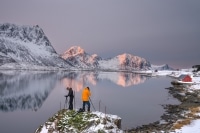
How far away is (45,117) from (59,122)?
23.3 m

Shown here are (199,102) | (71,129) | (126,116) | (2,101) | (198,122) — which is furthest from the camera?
Result: (2,101)

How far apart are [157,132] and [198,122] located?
6.77 meters

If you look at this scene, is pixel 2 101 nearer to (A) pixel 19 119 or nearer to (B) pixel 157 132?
(A) pixel 19 119

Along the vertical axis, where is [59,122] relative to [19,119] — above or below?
above

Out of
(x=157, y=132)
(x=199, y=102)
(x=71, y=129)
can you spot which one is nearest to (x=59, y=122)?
(x=71, y=129)

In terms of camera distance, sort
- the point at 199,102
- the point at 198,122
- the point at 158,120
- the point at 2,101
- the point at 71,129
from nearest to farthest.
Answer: the point at 71,129 < the point at 198,122 < the point at 158,120 < the point at 199,102 < the point at 2,101

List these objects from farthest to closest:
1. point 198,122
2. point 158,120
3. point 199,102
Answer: point 199,102 < point 158,120 < point 198,122

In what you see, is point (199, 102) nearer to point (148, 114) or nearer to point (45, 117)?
point (148, 114)

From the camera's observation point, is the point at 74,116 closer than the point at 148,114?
Yes

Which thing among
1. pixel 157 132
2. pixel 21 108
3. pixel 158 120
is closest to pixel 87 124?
pixel 157 132

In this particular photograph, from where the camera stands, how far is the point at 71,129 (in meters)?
26.6

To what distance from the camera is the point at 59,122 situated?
2739cm

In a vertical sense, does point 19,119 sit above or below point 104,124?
below

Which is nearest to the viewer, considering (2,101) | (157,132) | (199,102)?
(157,132)
